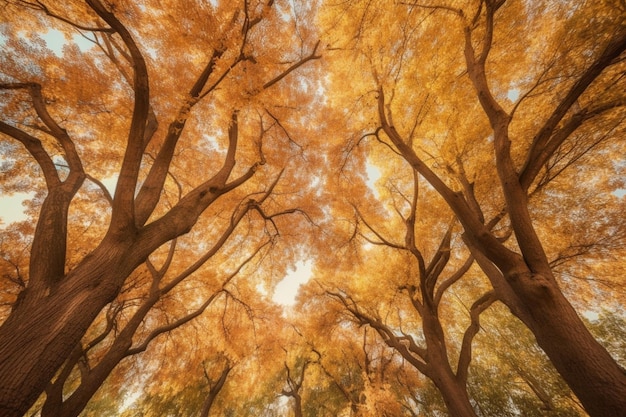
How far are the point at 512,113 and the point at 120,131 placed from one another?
7899 mm

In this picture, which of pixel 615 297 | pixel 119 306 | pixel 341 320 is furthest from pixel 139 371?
pixel 615 297

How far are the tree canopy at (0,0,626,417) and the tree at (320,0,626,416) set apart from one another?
1.4 inches

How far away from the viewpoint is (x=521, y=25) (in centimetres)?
486

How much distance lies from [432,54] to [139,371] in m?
13.5

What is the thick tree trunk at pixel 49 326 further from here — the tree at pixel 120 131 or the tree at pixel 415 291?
the tree at pixel 415 291

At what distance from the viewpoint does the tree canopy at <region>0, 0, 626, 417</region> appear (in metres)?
2.92

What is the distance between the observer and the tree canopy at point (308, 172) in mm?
2916

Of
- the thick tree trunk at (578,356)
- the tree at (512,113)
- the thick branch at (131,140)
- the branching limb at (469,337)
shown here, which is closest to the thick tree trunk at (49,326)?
the thick branch at (131,140)

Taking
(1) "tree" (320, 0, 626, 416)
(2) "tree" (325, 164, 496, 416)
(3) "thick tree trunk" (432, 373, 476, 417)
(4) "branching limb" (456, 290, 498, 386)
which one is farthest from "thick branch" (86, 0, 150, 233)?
(4) "branching limb" (456, 290, 498, 386)

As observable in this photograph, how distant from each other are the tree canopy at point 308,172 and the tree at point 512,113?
0.03 m

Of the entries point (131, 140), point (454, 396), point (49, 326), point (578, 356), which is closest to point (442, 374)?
point (454, 396)

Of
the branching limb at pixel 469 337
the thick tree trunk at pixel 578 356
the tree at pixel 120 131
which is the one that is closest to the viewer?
the thick tree trunk at pixel 578 356

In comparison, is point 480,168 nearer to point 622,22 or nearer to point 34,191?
point 622,22

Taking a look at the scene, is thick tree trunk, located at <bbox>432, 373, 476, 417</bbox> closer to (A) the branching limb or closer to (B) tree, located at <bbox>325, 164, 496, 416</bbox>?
(B) tree, located at <bbox>325, 164, 496, 416</bbox>
